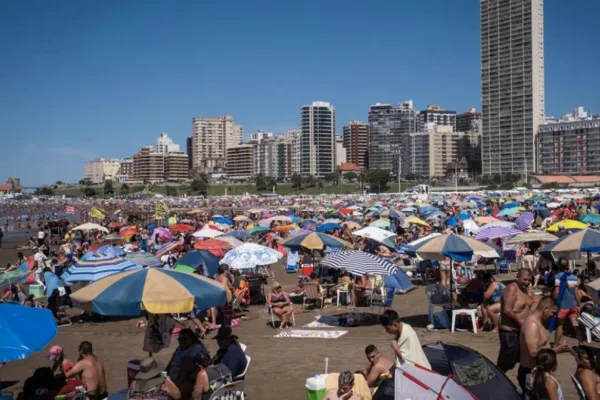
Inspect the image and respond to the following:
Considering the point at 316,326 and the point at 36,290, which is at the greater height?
the point at 36,290

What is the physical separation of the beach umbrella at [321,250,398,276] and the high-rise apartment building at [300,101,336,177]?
473ft

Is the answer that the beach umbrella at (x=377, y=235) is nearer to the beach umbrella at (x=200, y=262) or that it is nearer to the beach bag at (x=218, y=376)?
the beach umbrella at (x=200, y=262)

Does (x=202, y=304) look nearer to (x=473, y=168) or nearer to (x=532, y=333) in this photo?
(x=532, y=333)

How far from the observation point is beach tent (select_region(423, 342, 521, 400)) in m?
5.05

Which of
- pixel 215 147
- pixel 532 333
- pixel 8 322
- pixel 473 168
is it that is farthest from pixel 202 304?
pixel 215 147

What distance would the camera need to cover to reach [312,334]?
9898 millimetres

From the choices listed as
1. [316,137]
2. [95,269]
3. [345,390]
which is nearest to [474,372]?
[345,390]

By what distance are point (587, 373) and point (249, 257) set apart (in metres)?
8.50

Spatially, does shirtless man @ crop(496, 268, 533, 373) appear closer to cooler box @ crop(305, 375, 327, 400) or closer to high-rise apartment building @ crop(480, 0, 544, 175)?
cooler box @ crop(305, 375, 327, 400)

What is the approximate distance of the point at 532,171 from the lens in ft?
393

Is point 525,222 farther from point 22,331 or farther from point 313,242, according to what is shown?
point 22,331

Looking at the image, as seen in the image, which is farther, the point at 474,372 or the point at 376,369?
the point at 376,369

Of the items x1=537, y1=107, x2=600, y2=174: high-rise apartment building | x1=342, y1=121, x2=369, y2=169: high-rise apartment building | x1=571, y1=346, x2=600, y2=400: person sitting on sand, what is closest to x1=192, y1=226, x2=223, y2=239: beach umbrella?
x1=571, y1=346, x2=600, y2=400: person sitting on sand

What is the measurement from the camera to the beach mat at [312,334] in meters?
9.71
